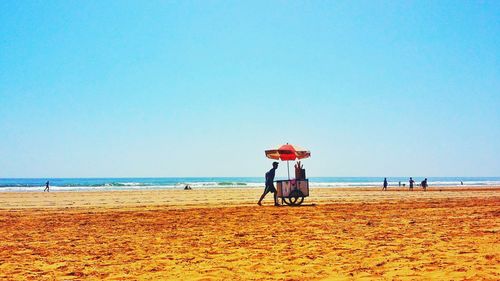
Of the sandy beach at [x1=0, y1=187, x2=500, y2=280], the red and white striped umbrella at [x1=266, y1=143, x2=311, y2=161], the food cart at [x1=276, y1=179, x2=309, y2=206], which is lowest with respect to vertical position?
the sandy beach at [x1=0, y1=187, x2=500, y2=280]

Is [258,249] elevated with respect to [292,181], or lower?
lower

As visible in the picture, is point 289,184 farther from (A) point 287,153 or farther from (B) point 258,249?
(B) point 258,249

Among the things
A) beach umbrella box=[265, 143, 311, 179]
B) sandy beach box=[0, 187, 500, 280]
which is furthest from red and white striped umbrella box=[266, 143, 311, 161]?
sandy beach box=[0, 187, 500, 280]

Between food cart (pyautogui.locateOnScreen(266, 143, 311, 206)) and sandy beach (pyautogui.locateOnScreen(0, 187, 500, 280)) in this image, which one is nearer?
sandy beach (pyautogui.locateOnScreen(0, 187, 500, 280))

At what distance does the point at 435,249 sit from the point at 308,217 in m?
7.46

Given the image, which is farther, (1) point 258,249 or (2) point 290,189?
(2) point 290,189

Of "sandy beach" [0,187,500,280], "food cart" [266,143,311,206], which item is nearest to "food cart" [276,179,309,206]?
"food cart" [266,143,311,206]

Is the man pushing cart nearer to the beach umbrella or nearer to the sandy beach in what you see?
the beach umbrella

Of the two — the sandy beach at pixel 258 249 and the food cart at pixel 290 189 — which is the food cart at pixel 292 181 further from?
the sandy beach at pixel 258 249

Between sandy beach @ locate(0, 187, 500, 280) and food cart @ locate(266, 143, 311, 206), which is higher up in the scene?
food cart @ locate(266, 143, 311, 206)

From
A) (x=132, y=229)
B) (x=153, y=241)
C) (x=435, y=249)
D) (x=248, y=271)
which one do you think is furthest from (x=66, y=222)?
(x=435, y=249)

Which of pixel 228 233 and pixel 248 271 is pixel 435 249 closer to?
pixel 248 271

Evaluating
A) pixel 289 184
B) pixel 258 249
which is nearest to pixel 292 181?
pixel 289 184

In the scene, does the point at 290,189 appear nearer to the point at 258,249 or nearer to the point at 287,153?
the point at 287,153
